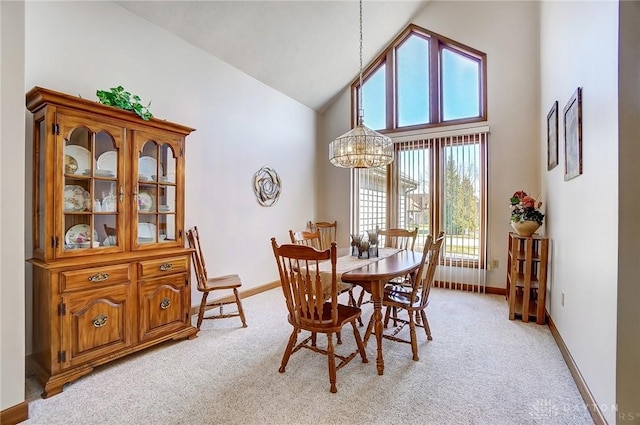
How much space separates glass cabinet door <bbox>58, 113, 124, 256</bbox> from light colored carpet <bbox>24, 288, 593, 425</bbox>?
3.19 feet

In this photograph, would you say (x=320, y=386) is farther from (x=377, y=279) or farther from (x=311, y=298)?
(x=377, y=279)

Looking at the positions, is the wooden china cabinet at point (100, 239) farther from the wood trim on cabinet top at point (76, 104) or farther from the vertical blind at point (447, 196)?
the vertical blind at point (447, 196)

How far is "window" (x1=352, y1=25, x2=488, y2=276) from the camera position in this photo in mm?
4547

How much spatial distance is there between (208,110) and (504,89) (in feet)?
13.1

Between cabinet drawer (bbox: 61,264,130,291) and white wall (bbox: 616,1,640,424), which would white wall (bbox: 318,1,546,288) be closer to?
white wall (bbox: 616,1,640,424)

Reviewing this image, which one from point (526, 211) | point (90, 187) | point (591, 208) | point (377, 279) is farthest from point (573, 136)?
point (90, 187)

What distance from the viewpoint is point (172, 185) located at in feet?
9.21

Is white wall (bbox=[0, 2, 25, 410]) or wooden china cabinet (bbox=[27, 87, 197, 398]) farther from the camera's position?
wooden china cabinet (bbox=[27, 87, 197, 398])

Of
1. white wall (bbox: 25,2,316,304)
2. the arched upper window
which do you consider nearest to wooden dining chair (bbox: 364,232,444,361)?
white wall (bbox: 25,2,316,304)

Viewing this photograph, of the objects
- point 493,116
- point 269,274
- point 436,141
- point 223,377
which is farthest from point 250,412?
point 493,116

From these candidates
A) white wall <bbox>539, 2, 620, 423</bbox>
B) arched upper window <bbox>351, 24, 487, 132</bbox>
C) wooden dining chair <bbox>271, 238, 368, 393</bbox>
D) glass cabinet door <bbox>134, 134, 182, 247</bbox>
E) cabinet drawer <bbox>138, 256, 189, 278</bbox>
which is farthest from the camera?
arched upper window <bbox>351, 24, 487, 132</bbox>

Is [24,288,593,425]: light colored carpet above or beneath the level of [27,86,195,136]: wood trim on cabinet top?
beneath

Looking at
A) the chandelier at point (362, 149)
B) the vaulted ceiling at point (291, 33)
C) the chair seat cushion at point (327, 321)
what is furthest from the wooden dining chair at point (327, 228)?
the chair seat cushion at point (327, 321)

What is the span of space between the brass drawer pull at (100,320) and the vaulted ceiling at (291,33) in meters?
2.73
